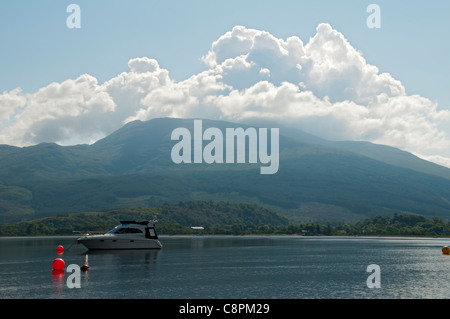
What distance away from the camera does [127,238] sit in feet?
387

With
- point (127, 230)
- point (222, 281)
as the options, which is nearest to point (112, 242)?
point (127, 230)

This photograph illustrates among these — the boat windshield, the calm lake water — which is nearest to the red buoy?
the calm lake water

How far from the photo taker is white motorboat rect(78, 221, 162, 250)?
117000 mm

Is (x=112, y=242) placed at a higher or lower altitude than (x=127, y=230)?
lower

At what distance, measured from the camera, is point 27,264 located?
8688 centimetres

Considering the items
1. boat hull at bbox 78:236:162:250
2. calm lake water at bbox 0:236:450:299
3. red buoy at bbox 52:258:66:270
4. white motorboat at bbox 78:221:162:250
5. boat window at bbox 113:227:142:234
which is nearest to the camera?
calm lake water at bbox 0:236:450:299

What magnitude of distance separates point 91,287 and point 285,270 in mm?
33220

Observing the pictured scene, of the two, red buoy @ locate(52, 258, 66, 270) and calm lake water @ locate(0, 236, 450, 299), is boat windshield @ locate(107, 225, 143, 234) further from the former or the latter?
red buoy @ locate(52, 258, 66, 270)

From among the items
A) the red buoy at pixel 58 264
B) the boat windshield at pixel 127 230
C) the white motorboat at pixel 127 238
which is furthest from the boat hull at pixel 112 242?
the red buoy at pixel 58 264

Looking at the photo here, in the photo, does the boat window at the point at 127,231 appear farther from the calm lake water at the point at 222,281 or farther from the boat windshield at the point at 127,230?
the calm lake water at the point at 222,281

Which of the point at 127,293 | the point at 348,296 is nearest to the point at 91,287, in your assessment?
the point at 127,293

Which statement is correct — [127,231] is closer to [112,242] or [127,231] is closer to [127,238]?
[127,238]

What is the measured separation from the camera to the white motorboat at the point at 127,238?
117m
